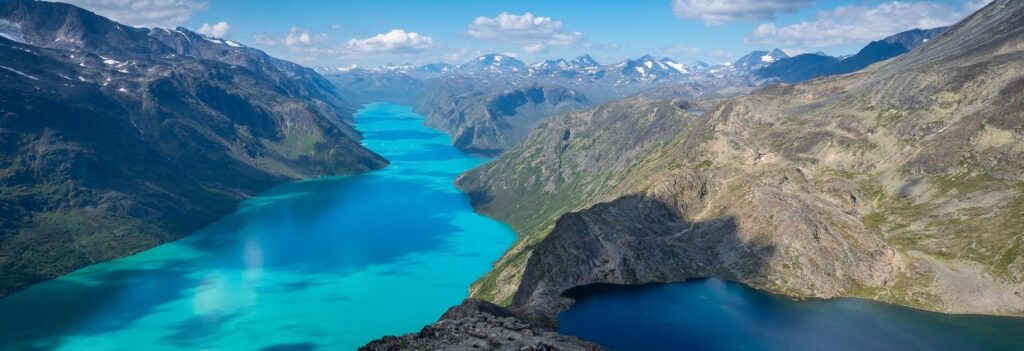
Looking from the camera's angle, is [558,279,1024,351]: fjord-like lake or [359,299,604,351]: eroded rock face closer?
[359,299,604,351]: eroded rock face

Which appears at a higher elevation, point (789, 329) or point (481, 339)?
point (481, 339)

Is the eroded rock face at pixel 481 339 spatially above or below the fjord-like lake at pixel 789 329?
above

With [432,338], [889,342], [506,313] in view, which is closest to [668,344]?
[506,313]

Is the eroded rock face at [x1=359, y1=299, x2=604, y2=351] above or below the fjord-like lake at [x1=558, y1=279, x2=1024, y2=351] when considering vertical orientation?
above

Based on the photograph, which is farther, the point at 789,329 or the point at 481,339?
the point at 789,329

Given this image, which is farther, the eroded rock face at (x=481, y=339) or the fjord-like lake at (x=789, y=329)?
the fjord-like lake at (x=789, y=329)
